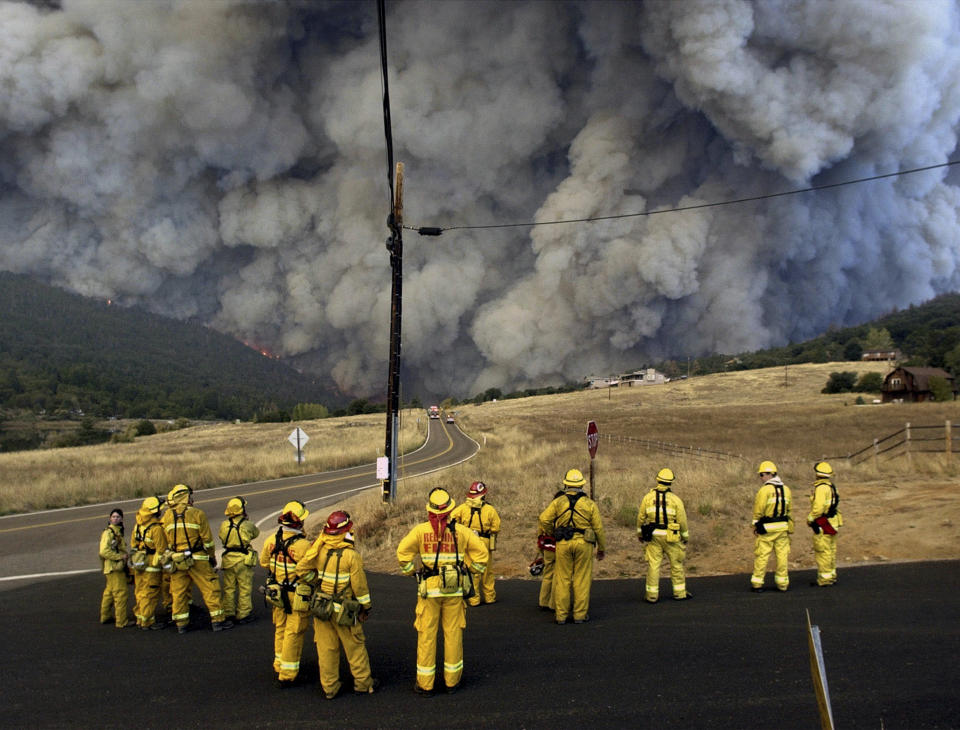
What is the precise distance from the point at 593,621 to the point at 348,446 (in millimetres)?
32400

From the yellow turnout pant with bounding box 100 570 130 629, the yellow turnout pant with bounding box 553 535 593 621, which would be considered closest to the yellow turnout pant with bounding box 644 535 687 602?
the yellow turnout pant with bounding box 553 535 593 621

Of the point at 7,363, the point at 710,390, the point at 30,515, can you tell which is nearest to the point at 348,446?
the point at 30,515

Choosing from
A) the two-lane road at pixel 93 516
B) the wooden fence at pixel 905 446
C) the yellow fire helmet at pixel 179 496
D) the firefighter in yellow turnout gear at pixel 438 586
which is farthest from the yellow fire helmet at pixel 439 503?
the wooden fence at pixel 905 446

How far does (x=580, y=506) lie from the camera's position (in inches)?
291

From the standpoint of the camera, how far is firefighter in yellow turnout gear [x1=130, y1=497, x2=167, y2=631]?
7.50m

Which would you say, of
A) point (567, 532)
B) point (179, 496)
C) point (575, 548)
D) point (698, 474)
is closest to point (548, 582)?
point (575, 548)

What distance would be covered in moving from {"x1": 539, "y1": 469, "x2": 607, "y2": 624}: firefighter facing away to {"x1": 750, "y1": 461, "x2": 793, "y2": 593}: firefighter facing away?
2.36m

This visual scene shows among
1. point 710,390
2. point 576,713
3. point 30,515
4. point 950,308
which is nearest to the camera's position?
point 576,713

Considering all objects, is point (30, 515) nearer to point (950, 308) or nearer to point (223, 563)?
point (223, 563)

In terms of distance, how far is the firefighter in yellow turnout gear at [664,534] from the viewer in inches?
320

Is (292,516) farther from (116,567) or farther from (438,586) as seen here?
(116,567)

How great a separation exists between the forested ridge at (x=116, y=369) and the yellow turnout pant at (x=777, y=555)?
94766mm

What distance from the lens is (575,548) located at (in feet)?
24.1

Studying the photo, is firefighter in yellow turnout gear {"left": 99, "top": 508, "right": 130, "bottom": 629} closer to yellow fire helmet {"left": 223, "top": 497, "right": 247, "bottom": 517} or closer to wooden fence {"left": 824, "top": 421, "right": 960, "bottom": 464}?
yellow fire helmet {"left": 223, "top": 497, "right": 247, "bottom": 517}
